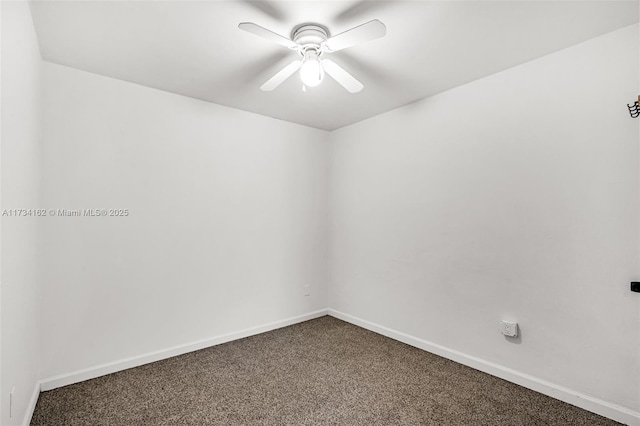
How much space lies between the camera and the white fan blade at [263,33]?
1642mm

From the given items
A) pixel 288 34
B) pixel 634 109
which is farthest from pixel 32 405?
pixel 634 109

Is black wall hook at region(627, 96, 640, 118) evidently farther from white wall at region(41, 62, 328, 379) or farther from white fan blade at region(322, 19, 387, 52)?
white wall at region(41, 62, 328, 379)

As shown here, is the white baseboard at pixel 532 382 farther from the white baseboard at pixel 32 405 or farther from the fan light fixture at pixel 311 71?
the white baseboard at pixel 32 405

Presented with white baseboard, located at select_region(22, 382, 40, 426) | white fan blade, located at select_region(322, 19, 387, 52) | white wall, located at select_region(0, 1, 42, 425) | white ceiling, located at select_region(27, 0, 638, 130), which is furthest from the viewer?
white baseboard, located at select_region(22, 382, 40, 426)

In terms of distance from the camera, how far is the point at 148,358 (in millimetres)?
2787

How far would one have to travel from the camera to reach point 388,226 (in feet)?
11.4

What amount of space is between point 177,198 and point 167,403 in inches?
64.9

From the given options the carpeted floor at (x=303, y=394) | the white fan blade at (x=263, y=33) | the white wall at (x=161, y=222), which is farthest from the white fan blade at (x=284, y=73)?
the carpeted floor at (x=303, y=394)

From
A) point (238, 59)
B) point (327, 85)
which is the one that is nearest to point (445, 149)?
point (327, 85)

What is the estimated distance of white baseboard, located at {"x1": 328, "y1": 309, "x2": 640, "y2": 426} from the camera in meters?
1.98

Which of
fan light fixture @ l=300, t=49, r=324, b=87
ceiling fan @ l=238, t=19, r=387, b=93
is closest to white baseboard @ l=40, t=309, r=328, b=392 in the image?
ceiling fan @ l=238, t=19, r=387, b=93

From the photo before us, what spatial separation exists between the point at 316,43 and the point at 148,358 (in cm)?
281

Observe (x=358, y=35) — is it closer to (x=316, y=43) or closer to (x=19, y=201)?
(x=316, y=43)

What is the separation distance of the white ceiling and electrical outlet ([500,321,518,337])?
76.5 inches
